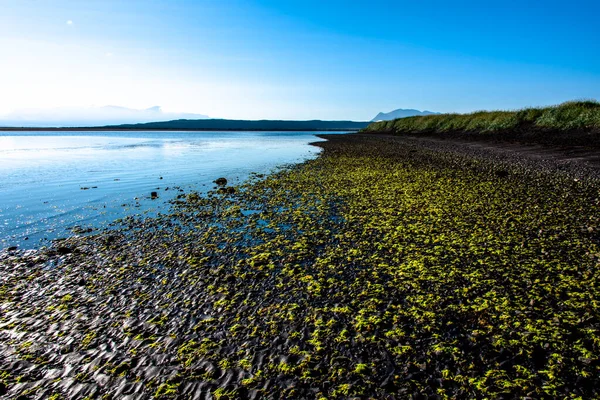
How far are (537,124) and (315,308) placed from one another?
4747cm

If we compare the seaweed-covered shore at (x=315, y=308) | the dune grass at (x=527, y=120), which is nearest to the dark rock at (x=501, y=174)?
the seaweed-covered shore at (x=315, y=308)

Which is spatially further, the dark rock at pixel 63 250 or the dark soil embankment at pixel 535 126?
the dark soil embankment at pixel 535 126

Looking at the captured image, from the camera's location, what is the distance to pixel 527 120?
4328cm

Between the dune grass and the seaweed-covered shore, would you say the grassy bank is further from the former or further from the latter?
the seaweed-covered shore

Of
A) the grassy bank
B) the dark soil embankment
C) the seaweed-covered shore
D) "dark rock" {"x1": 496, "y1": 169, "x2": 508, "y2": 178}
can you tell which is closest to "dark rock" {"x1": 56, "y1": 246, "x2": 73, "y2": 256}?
the seaweed-covered shore

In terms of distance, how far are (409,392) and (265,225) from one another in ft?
32.8

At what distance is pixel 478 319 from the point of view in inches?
272

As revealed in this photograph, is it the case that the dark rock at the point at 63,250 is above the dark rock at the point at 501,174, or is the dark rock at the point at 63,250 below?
below

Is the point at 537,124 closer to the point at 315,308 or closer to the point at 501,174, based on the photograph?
the point at 501,174

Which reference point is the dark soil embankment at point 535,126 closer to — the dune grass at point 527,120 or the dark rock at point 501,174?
the dune grass at point 527,120

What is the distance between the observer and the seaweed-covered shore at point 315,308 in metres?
5.44

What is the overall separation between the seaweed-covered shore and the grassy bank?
1028 inches

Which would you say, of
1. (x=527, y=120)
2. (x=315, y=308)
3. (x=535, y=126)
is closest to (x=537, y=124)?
(x=535, y=126)

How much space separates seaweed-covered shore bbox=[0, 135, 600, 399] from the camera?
5.44 m
